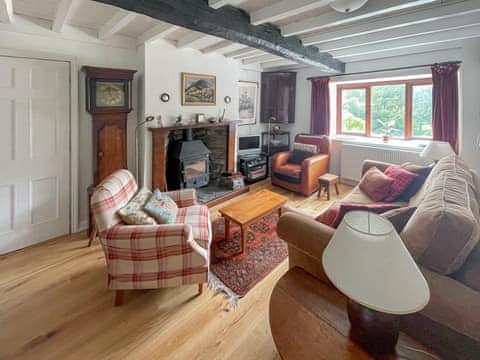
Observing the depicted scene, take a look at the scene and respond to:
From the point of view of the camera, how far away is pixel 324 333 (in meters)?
1.00

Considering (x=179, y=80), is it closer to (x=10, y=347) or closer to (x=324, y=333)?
(x=10, y=347)

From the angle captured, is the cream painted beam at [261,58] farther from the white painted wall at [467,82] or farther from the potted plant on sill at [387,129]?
the potted plant on sill at [387,129]

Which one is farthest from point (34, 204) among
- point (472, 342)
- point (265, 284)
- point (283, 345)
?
point (472, 342)

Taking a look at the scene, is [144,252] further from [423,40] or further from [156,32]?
[423,40]

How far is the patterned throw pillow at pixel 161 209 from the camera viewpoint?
7.10 feet

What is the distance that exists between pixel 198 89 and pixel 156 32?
1.14 meters

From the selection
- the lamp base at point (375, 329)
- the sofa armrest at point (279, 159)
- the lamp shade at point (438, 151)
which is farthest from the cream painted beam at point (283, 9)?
the sofa armrest at point (279, 159)

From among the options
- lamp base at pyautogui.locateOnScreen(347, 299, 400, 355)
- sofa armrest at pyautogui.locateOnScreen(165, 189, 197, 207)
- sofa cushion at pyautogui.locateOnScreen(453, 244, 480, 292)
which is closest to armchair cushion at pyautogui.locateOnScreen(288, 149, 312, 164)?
sofa armrest at pyautogui.locateOnScreen(165, 189, 197, 207)

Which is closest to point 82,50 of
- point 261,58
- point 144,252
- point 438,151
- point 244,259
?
point 144,252

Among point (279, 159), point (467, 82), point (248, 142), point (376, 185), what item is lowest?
point (376, 185)

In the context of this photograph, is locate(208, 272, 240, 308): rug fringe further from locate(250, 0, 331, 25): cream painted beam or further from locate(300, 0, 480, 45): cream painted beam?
locate(300, 0, 480, 45): cream painted beam

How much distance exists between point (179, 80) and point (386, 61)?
130 inches

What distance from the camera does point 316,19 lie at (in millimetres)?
2537

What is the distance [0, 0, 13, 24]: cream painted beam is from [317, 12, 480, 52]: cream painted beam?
10.8ft
